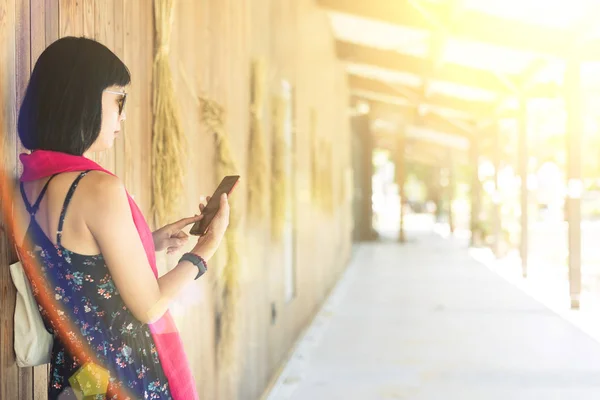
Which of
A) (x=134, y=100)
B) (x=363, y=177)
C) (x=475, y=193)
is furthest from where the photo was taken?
(x=363, y=177)

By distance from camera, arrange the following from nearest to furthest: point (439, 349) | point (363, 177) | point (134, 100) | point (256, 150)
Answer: point (134, 100), point (256, 150), point (439, 349), point (363, 177)

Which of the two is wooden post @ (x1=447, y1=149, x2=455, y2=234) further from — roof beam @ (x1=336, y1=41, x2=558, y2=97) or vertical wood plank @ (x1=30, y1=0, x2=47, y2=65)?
vertical wood plank @ (x1=30, y1=0, x2=47, y2=65)

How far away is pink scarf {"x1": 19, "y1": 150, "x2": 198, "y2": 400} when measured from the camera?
3.85ft

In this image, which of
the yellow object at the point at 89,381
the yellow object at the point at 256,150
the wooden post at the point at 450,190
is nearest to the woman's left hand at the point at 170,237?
the yellow object at the point at 89,381

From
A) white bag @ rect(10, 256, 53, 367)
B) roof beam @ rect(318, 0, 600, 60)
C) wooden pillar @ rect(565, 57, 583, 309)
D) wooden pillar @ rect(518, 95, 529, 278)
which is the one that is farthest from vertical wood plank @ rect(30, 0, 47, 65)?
wooden pillar @ rect(518, 95, 529, 278)

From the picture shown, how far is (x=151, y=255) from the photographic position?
1.27 m

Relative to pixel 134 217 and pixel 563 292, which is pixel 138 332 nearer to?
pixel 134 217

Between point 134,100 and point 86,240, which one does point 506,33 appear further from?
point 86,240

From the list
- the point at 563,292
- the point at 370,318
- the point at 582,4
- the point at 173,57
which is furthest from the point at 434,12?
the point at 173,57

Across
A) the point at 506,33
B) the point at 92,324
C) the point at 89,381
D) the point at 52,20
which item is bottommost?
the point at 89,381

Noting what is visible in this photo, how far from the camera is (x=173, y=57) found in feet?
7.07

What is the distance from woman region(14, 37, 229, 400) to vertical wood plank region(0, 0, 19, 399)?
5 cm

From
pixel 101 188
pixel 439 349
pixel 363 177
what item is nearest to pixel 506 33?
pixel 439 349

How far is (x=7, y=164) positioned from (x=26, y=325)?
29cm
